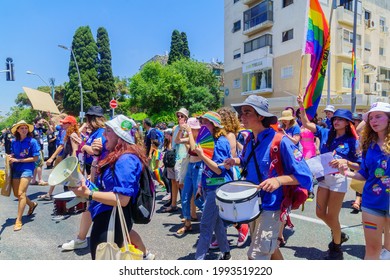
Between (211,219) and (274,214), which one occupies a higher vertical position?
(274,214)

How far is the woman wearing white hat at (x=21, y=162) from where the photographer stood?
525cm

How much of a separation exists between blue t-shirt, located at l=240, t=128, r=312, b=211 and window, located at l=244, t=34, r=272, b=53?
91.5 feet

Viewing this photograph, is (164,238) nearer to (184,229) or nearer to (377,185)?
(184,229)

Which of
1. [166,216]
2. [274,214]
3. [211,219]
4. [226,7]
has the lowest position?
[166,216]

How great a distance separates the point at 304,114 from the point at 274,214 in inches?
72.8

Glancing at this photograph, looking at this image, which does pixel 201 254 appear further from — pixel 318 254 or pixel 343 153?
pixel 343 153

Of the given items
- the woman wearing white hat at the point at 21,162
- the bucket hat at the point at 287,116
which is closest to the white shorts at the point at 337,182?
the bucket hat at the point at 287,116

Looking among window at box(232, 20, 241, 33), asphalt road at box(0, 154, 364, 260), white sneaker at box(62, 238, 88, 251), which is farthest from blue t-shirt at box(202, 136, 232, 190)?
window at box(232, 20, 241, 33)

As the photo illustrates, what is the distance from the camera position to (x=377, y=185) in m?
2.77

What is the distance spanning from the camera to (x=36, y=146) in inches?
217

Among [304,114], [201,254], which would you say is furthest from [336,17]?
[201,254]

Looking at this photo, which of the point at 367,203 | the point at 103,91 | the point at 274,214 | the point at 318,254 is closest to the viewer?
the point at 274,214

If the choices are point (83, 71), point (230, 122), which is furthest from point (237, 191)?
point (83, 71)

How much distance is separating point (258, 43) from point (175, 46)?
71.6 feet
